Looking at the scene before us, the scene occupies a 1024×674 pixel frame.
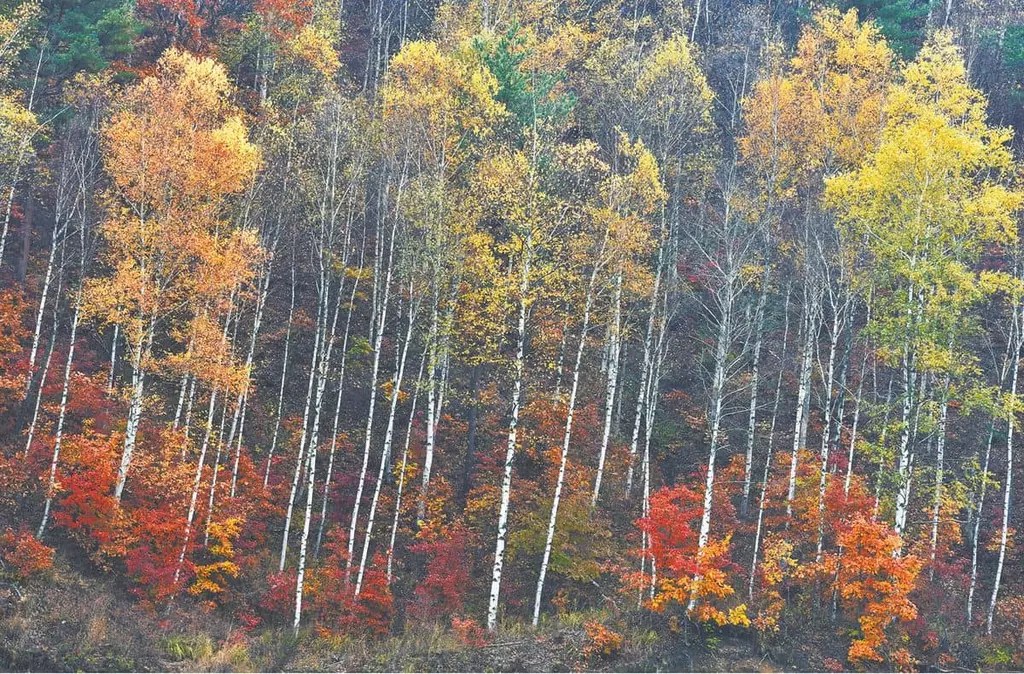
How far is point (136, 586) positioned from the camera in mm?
18188

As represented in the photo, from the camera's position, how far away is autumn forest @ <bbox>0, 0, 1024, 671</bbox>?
18.0 metres

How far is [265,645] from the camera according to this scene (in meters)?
17.4

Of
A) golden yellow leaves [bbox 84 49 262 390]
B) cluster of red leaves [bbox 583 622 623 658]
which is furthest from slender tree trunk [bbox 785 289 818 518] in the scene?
golden yellow leaves [bbox 84 49 262 390]

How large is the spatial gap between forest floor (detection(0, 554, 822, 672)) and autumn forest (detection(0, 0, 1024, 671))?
85 mm

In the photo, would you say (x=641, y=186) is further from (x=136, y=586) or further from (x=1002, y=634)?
(x=136, y=586)

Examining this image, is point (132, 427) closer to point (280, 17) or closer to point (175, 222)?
point (175, 222)

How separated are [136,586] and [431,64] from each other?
19.2 metres

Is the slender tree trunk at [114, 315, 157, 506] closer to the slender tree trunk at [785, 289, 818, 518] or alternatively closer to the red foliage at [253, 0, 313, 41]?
the slender tree trunk at [785, 289, 818, 518]

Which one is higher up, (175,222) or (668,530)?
(175,222)

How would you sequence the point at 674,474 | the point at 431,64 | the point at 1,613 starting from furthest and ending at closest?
the point at 431,64, the point at 674,474, the point at 1,613

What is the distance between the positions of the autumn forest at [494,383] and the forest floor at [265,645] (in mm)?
85

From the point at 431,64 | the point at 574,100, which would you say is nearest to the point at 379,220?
the point at 431,64

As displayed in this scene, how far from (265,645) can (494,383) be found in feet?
34.8

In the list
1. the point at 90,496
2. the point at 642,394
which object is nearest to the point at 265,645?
the point at 90,496
